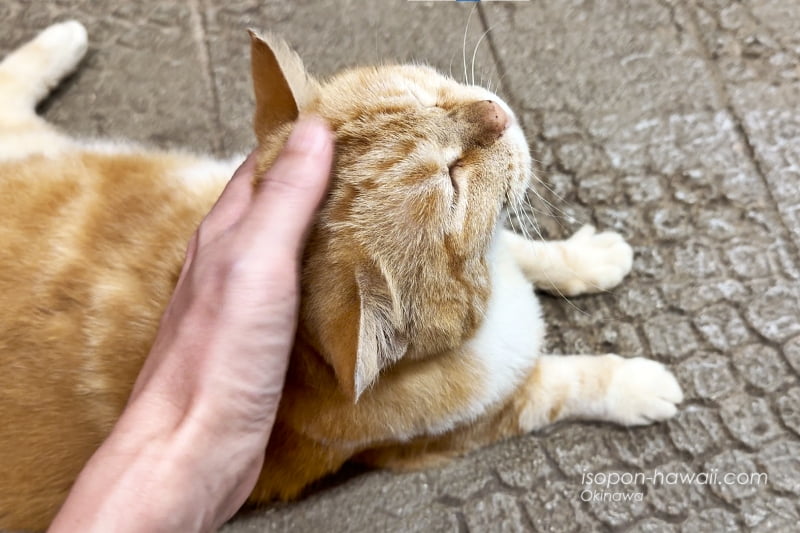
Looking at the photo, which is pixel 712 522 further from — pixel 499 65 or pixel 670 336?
pixel 499 65

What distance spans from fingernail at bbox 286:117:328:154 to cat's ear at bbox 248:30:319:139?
78 mm

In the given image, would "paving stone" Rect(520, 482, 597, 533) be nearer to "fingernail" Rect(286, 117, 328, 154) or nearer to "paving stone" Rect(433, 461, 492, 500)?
"paving stone" Rect(433, 461, 492, 500)

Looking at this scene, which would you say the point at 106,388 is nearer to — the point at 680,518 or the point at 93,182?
the point at 93,182

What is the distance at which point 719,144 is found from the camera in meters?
1.70

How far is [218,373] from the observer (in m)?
1.00

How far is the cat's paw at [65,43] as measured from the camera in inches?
72.3

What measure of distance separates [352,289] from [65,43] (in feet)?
4.90

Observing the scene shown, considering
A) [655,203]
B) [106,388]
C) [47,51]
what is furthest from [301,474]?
[47,51]

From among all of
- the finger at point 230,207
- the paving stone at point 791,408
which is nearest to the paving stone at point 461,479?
the paving stone at point 791,408

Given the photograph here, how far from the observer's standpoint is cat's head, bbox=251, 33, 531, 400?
0.96m

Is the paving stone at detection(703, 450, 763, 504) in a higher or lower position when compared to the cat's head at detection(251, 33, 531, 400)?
lower

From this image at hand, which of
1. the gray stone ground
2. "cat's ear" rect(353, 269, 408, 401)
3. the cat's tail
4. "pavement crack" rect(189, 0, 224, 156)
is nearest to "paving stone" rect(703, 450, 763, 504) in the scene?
the gray stone ground

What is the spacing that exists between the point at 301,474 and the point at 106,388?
17.1 inches

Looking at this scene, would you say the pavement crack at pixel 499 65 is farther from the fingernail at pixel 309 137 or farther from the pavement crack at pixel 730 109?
the fingernail at pixel 309 137
